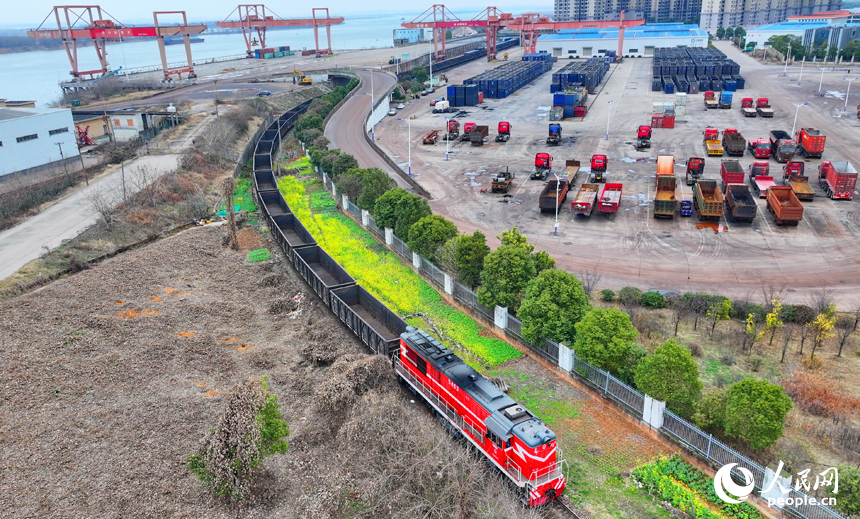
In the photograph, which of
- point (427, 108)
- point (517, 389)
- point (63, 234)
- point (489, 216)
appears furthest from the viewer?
point (427, 108)

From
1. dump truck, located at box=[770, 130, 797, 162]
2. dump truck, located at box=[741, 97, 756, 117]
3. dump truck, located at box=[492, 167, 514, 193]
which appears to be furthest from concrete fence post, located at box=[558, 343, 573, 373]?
dump truck, located at box=[741, 97, 756, 117]

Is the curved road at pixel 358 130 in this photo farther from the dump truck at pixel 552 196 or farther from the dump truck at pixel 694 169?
the dump truck at pixel 694 169

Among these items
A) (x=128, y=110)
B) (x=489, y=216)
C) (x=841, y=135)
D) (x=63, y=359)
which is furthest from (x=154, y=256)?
(x=841, y=135)

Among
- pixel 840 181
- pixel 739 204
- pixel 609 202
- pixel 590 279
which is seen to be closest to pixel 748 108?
pixel 840 181

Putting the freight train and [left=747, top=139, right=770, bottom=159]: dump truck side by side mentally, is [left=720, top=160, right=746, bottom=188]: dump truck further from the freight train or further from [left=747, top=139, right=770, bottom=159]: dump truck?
the freight train

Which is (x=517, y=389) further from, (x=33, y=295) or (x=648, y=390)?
(x=33, y=295)

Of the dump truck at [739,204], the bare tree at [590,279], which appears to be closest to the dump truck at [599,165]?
the dump truck at [739,204]

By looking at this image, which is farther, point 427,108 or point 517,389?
point 427,108
